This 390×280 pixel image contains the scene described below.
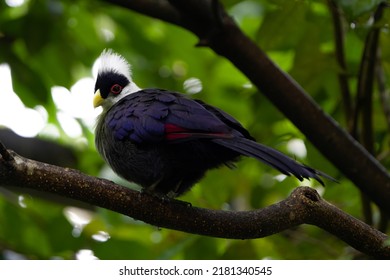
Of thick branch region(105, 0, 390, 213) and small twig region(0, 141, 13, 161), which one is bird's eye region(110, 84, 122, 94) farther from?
small twig region(0, 141, 13, 161)

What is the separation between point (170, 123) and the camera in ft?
10.9

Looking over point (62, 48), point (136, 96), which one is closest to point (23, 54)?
point (62, 48)

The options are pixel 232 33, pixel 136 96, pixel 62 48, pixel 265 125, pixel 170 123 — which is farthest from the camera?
pixel 62 48

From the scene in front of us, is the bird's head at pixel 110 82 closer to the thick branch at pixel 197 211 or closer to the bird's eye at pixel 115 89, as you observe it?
the bird's eye at pixel 115 89

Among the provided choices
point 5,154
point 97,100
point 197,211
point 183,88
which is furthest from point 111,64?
point 5,154

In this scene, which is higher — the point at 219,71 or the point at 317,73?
the point at 219,71

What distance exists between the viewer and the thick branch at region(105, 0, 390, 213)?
4.04 meters

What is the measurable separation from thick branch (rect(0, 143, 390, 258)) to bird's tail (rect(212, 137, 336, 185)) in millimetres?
182

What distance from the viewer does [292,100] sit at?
13.4 ft

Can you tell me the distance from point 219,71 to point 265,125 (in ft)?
4.57

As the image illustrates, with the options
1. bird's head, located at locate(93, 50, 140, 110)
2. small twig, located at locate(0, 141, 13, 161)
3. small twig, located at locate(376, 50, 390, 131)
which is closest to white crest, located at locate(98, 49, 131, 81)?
bird's head, located at locate(93, 50, 140, 110)

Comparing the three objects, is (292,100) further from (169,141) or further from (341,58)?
(169,141)

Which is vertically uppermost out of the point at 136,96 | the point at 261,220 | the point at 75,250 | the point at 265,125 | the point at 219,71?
the point at 219,71

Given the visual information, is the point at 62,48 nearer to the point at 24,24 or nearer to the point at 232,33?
the point at 24,24
